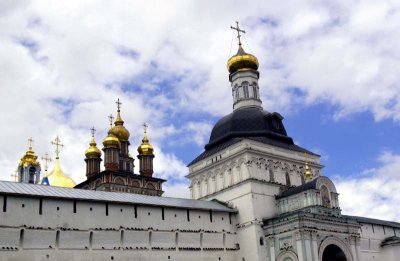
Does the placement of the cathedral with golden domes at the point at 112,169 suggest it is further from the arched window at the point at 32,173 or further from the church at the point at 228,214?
the church at the point at 228,214

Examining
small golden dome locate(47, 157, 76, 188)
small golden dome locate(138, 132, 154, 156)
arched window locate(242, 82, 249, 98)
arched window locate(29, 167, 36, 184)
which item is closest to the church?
arched window locate(242, 82, 249, 98)

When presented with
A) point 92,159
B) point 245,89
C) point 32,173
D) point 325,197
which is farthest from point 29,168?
point 325,197

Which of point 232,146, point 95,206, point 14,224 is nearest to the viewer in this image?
point 14,224

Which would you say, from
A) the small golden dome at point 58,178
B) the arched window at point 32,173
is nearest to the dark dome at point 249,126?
the small golden dome at point 58,178

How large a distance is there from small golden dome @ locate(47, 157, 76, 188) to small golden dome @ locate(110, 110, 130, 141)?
18.5 feet

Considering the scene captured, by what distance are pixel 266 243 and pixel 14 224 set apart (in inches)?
514

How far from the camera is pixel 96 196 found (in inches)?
955

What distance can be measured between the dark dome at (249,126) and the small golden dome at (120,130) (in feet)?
40.9

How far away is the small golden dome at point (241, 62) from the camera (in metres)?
34.5

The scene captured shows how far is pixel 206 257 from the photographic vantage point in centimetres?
2670

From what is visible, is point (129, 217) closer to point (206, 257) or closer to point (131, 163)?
point (206, 257)

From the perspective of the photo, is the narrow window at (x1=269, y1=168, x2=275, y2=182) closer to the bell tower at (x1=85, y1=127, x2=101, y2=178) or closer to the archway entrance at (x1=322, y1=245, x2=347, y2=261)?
the archway entrance at (x1=322, y1=245, x2=347, y2=261)

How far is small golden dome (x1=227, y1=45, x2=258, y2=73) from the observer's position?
113 feet

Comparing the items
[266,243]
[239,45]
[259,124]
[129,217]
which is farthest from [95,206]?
[239,45]
